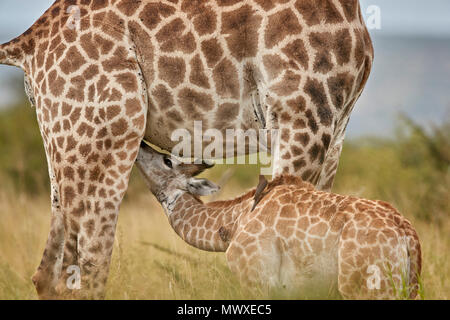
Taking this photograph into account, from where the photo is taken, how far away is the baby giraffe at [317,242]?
4.75m

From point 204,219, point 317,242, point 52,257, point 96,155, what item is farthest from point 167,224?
point 317,242

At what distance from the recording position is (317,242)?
16.4ft

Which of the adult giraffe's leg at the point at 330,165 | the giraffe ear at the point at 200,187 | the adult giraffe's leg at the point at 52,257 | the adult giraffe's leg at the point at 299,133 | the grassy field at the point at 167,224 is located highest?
the adult giraffe's leg at the point at 299,133

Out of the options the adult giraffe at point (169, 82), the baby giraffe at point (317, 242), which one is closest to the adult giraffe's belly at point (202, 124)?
the adult giraffe at point (169, 82)

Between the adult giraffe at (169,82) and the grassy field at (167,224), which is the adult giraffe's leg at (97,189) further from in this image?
the grassy field at (167,224)

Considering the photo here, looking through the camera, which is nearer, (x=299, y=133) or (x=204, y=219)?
(x=299, y=133)

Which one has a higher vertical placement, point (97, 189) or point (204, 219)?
point (97, 189)

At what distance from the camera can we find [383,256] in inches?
187

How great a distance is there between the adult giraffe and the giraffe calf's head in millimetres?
1040

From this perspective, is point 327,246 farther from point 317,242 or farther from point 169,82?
point 169,82

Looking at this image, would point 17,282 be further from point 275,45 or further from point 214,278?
point 275,45

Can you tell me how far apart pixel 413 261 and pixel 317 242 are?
721 mm

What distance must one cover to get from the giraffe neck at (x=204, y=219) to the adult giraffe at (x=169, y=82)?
2.70 feet
